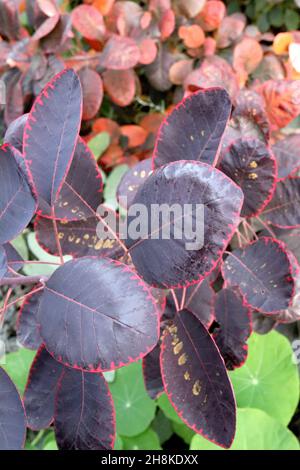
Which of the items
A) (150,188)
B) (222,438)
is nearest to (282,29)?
(150,188)

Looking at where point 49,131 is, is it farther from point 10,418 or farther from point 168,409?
point 168,409

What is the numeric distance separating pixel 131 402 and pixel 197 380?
59 centimetres

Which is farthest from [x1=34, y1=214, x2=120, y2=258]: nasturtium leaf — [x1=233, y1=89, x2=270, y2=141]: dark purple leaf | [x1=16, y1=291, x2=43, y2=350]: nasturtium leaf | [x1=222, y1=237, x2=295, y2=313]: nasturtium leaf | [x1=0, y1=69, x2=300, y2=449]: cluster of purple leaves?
[x1=233, y1=89, x2=270, y2=141]: dark purple leaf

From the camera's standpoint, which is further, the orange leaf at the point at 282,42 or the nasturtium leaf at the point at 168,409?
the orange leaf at the point at 282,42

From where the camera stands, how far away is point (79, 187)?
700mm

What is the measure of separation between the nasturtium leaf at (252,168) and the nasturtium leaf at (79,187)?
0.20m

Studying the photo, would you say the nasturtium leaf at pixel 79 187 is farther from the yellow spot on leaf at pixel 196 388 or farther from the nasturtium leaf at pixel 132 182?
the yellow spot on leaf at pixel 196 388

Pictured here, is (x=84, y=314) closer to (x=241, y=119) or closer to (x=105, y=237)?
(x=105, y=237)

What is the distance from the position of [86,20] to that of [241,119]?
2.10 feet

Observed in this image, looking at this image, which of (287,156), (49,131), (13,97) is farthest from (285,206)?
(13,97)

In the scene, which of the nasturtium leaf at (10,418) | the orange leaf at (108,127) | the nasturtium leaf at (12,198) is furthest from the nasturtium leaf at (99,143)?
the nasturtium leaf at (10,418)

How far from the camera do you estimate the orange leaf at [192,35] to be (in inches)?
50.3

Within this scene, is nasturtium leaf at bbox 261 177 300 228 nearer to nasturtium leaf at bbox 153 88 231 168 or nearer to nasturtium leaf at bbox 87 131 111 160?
nasturtium leaf at bbox 153 88 231 168

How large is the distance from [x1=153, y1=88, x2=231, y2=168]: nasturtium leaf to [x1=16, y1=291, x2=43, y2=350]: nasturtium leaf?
33cm
